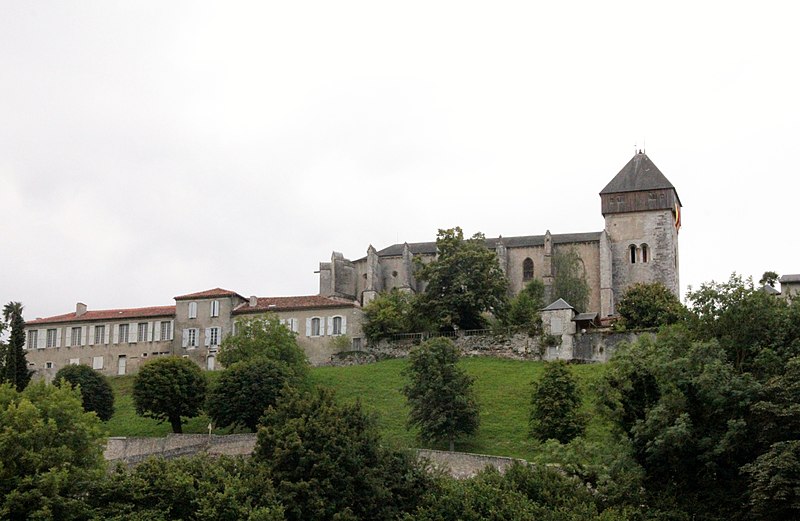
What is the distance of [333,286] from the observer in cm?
8850

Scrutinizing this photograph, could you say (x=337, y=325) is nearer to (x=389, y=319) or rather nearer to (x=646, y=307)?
(x=389, y=319)

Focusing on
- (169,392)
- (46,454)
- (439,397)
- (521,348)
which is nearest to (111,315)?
(169,392)

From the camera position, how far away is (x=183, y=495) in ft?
113

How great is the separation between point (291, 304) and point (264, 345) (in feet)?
40.3

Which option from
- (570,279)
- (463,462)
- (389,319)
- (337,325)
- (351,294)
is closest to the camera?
(463,462)

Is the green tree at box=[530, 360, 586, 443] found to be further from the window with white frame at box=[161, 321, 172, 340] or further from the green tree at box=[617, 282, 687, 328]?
the window with white frame at box=[161, 321, 172, 340]

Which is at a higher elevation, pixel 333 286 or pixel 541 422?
pixel 333 286

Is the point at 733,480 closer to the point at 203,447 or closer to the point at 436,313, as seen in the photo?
the point at 203,447

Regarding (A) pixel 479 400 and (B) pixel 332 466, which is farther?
(A) pixel 479 400

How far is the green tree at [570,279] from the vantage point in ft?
266

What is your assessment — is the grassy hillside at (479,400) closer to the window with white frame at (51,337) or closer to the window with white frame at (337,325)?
the window with white frame at (337,325)

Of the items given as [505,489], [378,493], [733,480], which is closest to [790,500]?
[733,480]

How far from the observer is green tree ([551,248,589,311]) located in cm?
8106

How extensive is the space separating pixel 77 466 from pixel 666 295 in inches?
1776
